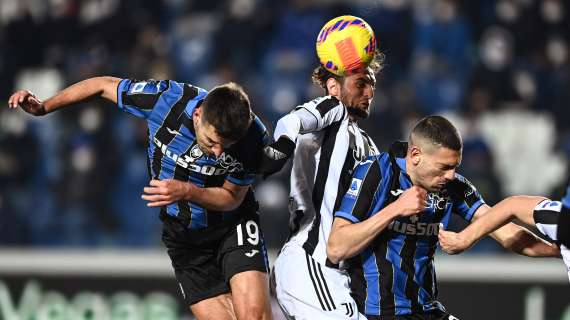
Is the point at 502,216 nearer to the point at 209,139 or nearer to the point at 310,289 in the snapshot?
the point at 310,289

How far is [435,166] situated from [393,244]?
1.55ft

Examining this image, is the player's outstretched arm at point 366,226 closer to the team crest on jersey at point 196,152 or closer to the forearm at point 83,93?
the team crest on jersey at point 196,152

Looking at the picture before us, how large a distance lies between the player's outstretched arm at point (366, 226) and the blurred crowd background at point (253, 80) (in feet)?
12.9

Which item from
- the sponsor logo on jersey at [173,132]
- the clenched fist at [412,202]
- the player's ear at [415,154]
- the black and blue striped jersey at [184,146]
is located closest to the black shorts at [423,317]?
the clenched fist at [412,202]

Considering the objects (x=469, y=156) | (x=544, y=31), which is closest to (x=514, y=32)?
(x=544, y=31)

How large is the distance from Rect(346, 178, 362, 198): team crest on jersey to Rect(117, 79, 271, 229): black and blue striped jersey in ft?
2.09

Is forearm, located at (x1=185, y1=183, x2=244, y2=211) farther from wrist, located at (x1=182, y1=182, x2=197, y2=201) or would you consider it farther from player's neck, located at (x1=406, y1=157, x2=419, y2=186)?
player's neck, located at (x1=406, y1=157, x2=419, y2=186)

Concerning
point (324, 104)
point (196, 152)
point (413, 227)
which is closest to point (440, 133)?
point (413, 227)

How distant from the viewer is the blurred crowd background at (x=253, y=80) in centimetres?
880

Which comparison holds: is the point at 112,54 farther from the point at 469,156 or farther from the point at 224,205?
the point at 224,205

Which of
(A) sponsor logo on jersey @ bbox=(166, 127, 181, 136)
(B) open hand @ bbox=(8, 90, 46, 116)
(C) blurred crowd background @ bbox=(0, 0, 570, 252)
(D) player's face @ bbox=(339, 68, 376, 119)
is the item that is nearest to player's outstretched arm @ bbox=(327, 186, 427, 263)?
(D) player's face @ bbox=(339, 68, 376, 119)

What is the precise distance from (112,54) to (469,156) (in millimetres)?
3764

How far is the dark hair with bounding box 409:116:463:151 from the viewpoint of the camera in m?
4.49

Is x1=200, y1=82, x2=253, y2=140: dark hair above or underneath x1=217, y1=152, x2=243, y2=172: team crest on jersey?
above
